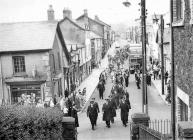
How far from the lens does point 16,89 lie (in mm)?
24188

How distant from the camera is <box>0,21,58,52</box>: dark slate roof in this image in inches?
949

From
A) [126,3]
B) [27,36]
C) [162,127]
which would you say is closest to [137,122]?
[162,127]

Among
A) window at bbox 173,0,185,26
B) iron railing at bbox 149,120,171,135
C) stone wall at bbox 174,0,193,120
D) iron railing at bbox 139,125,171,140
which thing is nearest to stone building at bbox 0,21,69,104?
iron railing at bbox 149,120,171,135

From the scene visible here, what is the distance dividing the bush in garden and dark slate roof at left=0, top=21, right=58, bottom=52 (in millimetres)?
15216

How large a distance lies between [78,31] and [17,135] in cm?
3651

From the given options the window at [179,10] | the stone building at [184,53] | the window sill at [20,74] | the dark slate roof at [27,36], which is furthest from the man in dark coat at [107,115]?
the window sill at [20,74]

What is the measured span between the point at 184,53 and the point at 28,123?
4.73m

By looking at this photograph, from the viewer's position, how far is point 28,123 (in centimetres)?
838

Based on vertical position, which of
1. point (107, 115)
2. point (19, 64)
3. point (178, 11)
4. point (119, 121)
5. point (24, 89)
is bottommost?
point (119, 121)

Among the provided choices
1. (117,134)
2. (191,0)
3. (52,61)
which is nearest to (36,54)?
(52,61)

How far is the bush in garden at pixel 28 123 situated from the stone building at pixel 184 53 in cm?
380

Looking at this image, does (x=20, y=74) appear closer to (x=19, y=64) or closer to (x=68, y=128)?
(x=19, y=64)

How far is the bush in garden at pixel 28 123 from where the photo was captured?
312 inches

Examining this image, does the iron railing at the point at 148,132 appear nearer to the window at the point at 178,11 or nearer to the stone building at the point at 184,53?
the stone building at the point at 184,53
